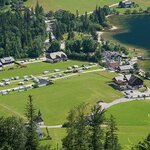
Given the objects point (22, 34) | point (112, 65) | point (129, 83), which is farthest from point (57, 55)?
point (129, 83)

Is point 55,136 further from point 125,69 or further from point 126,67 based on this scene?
point 126,67

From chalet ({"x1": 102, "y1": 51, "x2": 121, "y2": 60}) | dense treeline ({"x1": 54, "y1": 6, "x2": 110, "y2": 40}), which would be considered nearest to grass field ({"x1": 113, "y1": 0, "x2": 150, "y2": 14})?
dense treeline ({"x1": 54, "y1": 6, "x2": 110, "y2": 40})

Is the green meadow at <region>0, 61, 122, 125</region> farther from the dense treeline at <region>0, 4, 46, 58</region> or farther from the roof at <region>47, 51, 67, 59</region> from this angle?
the dense treeline at <region>0, 4, 46, 58</region>

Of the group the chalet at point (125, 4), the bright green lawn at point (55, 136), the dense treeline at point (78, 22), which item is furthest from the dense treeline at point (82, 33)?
the bright green lawn at point (55, 136)

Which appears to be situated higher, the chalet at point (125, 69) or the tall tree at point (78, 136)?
the tall tree at point (78, 136)

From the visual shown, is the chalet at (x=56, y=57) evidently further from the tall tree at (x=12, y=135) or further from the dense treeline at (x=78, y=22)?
the tall tree at (x=12, y=135)

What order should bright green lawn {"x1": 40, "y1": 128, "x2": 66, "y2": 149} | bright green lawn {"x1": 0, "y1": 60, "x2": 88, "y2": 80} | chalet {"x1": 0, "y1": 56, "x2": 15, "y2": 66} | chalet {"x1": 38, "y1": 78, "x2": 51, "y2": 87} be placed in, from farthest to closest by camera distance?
chalet {"x1": 0, "y1": 56, "x2": 15, "y2": 66} → bright green lawn {"x1": 0, "y1": 60, "x2": 88, "y2": 80} → chalet {"x1": 38, "y1": 78, "x2": 51, "y2": 87} → bright green lawn {"x1": 40, "y1": 128, "x2": 66, "y2": 149}

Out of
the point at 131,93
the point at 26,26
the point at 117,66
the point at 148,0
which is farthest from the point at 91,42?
the point at 148,0
